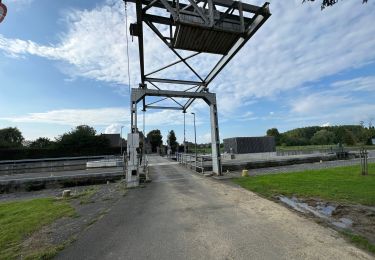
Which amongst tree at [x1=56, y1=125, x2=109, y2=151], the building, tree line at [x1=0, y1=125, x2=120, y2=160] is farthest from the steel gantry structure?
tree at [x1=56, y1=125, x2=109, y2=151]

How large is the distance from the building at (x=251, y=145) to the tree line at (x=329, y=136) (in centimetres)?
1051

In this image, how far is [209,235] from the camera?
181 inches

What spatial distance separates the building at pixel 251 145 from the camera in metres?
41.8

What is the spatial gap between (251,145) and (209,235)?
3937 centimetres

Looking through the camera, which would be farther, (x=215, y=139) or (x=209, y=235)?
(x=215, y=139)

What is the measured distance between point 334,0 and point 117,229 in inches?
228

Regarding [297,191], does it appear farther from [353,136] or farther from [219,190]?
[353,136]

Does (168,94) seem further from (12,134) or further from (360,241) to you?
(12,134)

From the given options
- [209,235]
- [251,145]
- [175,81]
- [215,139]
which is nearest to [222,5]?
[209,235]

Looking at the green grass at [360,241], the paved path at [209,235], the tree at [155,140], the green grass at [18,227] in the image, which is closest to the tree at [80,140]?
the tree at [155,140]

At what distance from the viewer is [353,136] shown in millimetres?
13867

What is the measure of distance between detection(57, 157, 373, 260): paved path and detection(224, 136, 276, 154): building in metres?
35.2

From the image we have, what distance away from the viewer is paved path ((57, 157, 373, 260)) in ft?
12.4

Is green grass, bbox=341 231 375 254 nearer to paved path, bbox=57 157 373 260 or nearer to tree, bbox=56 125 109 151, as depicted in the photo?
paved path, bbox=57 157 373 260
